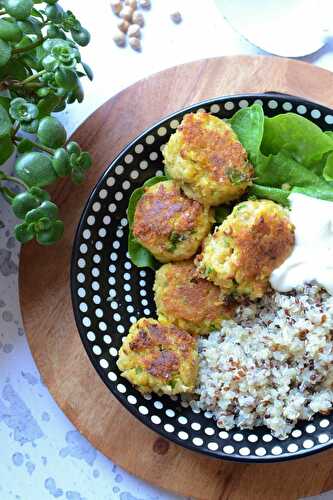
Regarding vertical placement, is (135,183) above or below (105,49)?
below

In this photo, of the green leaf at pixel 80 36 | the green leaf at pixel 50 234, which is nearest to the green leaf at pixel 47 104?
the green leaf at pixel 80 36

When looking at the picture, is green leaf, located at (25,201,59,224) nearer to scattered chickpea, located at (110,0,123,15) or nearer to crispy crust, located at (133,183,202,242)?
crispy crust, located at (133,183,202,242)

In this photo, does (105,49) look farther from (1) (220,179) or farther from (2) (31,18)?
(1) (220,179)

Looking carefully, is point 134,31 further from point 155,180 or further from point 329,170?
point 329,170

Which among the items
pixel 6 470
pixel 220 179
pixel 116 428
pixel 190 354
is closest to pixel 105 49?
pixel 220 179

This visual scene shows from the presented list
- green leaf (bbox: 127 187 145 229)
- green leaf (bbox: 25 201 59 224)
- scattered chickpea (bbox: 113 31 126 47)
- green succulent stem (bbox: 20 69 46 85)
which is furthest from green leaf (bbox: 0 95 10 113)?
scattered chickpea (bbox: 113 31 126 47)

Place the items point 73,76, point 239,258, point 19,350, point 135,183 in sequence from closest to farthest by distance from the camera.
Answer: point 73,76
point 239,258
point 135,183
point 19,350

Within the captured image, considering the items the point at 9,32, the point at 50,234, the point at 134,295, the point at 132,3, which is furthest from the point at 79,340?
the point at 132,3
